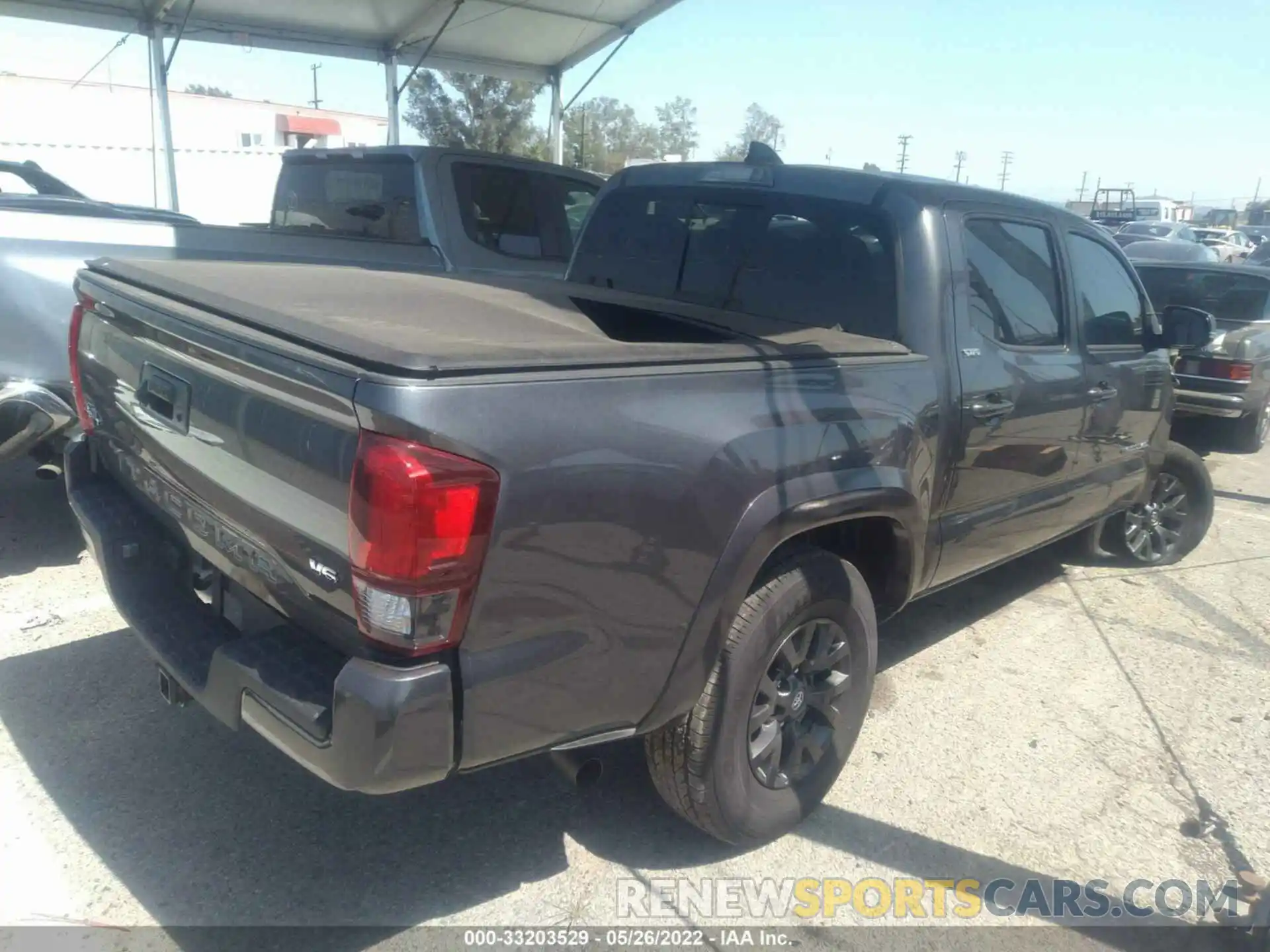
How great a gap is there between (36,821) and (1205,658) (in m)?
4.52

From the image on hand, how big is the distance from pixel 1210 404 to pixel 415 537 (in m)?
6.44

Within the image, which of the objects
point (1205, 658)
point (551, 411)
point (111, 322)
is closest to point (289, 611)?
point (551, 411)

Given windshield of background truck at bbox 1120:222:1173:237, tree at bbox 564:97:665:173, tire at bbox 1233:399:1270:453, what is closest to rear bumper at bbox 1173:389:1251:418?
tire at bbox 1233:399:1270:453

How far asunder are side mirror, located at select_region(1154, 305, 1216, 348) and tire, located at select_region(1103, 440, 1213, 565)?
3.59ft

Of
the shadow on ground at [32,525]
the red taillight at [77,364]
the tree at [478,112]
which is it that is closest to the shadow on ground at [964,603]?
the red taillight at [77,364]

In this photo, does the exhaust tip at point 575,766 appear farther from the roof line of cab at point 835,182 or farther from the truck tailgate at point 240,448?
the roof line of cab at point 835,182

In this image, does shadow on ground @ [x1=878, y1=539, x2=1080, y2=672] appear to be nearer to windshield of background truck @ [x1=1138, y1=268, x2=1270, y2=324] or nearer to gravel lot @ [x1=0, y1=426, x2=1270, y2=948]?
gravel lot @ [x1=0, y1=426, x2=1270, y2=948]

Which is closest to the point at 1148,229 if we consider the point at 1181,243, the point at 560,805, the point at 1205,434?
the point at 1181,243

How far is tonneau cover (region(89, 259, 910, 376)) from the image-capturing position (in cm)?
210

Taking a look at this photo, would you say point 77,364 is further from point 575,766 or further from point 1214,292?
point 1214,292

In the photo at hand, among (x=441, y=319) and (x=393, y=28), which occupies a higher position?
(x=393, y=28)

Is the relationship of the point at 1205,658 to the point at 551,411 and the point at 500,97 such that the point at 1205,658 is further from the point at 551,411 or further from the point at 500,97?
the point at 500,97

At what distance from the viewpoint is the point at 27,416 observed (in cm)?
405

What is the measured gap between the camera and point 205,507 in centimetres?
249
